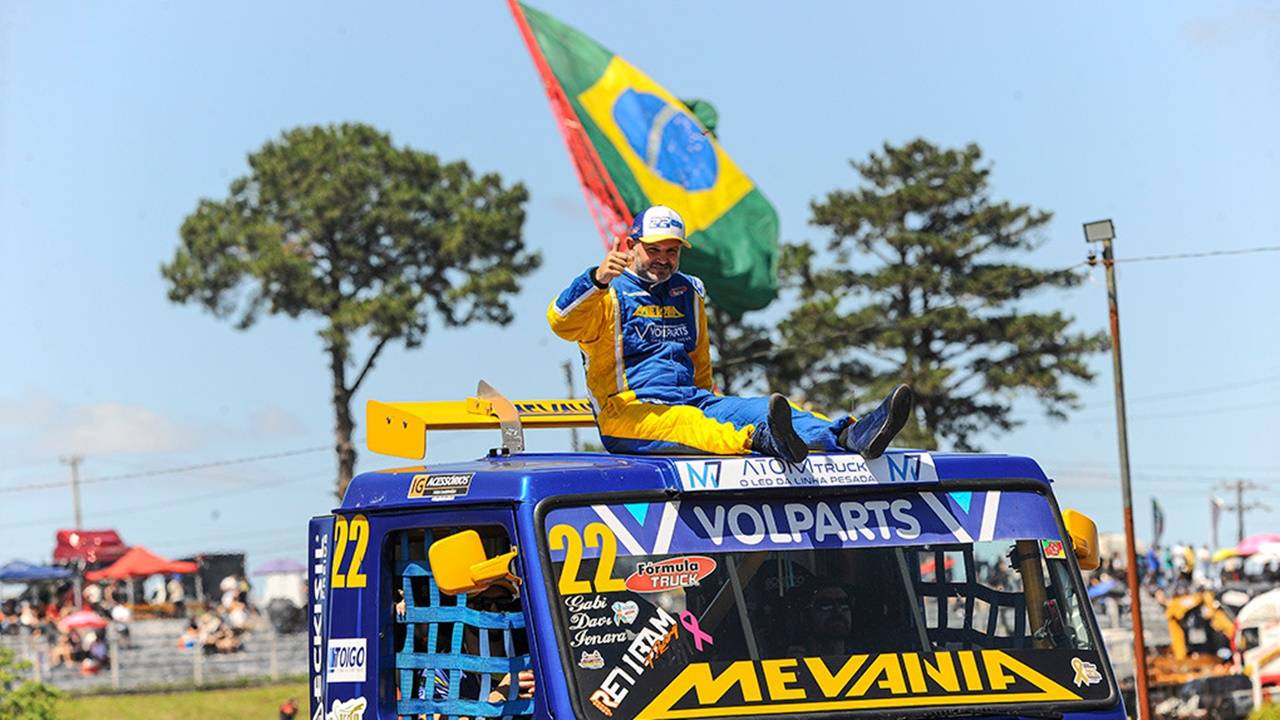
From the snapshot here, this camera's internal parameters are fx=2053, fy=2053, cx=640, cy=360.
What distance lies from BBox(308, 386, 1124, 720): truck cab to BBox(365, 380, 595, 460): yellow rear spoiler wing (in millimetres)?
1042

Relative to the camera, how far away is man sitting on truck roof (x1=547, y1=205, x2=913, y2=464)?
7344 millimetres

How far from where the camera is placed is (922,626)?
6828mm

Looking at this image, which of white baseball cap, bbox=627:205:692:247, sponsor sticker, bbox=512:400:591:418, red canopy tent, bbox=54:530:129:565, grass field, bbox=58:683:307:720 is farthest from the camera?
red canopy tent, bbox=54:530:129:565

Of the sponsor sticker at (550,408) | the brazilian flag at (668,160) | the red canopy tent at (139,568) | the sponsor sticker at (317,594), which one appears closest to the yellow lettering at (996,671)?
the sponsor sticker at (550,408)

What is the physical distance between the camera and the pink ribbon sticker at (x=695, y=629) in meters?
6.54

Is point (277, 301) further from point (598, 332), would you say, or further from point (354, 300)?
point (598, 332)

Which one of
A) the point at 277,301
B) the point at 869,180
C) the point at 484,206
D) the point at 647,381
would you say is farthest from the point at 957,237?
the point at 647,381

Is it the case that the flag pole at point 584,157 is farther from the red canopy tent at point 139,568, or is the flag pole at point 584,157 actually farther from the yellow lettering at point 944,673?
the yellow lettering at point 944,673

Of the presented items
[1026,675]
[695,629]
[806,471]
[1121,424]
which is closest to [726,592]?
[695,629]

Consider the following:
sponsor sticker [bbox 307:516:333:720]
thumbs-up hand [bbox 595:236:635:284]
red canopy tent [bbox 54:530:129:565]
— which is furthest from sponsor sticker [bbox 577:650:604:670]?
red canopy tent [bbox 54:530:129:565]

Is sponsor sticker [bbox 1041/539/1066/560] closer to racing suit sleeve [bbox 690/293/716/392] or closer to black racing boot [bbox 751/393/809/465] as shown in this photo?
black racing boot [bbox 751/393/809/465]

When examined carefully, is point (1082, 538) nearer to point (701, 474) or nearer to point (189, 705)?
point (701, 474)

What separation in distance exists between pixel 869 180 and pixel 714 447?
45.6 meters

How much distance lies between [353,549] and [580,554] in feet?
4.21
